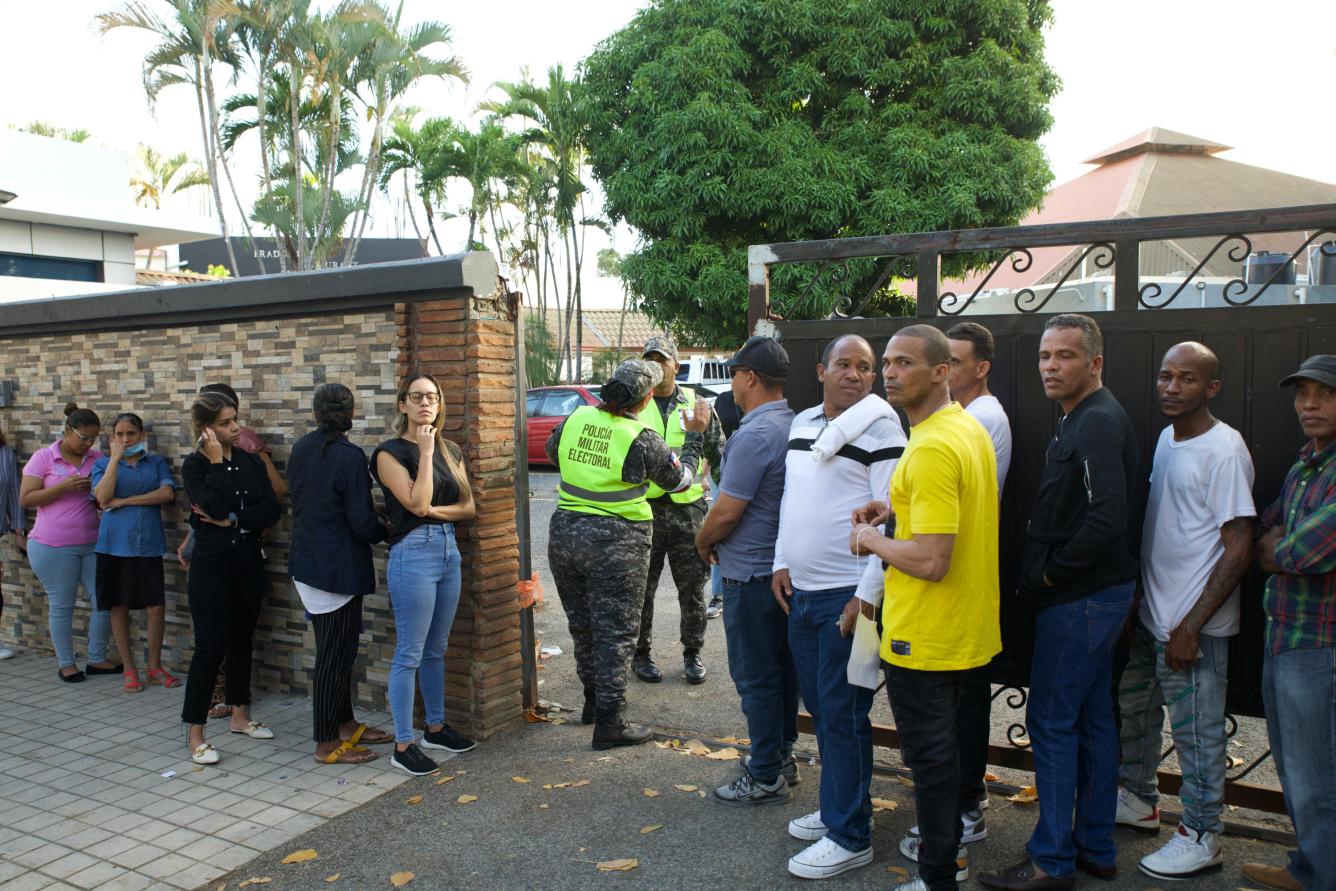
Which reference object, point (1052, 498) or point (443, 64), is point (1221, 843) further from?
Result: point (443, 64)

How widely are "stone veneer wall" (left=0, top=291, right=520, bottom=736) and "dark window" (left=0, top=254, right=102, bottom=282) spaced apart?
1718cm

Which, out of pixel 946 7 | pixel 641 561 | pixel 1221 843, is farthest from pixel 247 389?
pixel 946 7

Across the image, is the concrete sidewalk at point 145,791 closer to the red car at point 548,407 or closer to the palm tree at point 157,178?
the red car at point 548,407

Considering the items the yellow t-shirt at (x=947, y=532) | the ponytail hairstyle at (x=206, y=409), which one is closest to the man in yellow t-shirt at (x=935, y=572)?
the yellow t-shirt at (x=947, y=532)

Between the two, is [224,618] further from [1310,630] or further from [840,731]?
[1310,630]

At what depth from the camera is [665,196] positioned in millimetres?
16281

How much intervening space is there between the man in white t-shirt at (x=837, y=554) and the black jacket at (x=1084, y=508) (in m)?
0.58

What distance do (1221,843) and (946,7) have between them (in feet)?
49.7

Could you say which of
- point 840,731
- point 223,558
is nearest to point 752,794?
point 840,731

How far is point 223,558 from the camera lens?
550cm

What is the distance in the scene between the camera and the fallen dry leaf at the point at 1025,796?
14.6 feet

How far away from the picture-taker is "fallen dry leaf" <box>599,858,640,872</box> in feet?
13.0

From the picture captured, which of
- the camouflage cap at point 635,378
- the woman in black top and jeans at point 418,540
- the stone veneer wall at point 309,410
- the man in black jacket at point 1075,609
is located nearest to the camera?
the man in black jacket at point 1075,609

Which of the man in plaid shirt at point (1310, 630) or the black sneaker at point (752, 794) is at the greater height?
the man in plaid shirt at point (1310, 630)
